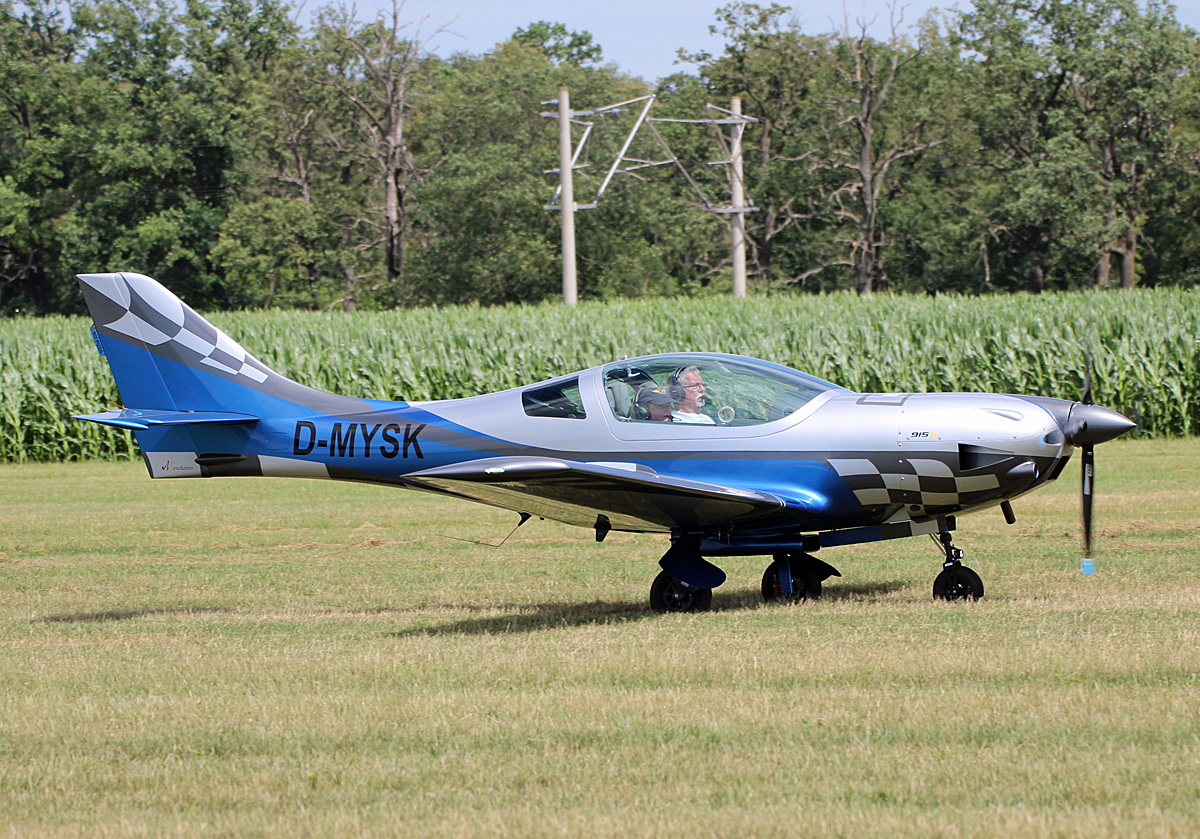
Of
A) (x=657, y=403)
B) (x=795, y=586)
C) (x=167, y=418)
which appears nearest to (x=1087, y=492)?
(x=795, y=586)

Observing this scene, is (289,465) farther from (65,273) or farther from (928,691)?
(65,273)

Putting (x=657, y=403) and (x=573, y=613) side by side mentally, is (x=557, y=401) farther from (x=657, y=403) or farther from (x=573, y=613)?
(x=573, y=613)

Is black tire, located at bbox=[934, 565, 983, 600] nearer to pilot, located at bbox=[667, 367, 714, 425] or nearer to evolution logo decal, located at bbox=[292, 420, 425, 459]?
pilot, located at bbox=[667, 367, 714, 425]

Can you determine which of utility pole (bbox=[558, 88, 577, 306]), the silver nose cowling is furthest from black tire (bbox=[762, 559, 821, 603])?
utility pole (bbox=[558, 88, 577, 306])

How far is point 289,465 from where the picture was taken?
10.5 m

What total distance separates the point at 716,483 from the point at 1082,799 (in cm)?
465

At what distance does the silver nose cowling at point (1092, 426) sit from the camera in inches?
344

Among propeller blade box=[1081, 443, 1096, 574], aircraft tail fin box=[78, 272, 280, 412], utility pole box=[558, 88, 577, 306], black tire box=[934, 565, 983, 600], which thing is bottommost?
black tire box=[934, 565, 983, 600]

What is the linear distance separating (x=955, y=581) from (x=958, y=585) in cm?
4

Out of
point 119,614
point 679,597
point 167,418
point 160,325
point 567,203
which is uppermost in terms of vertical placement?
point 567,203

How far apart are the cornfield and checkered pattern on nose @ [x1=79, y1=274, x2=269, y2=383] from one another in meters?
15.8

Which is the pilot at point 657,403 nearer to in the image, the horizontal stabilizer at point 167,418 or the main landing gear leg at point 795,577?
the main landing gear leg at point 795,577

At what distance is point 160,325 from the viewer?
11008 millimetres

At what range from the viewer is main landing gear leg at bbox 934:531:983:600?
9.51m
